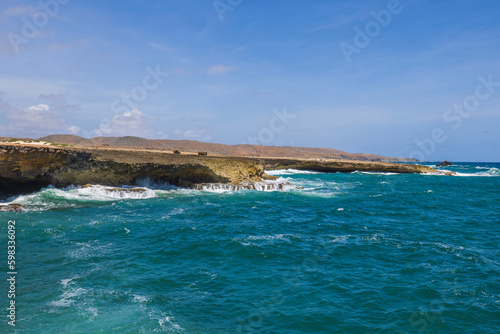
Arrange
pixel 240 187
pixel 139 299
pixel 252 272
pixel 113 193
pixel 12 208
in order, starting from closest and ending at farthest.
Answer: pixel 139 299
pixel 252 272
pixel 12 208
pixel 113 193
pixel 240 187

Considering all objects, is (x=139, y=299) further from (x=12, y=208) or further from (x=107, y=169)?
(x=107, y=169)

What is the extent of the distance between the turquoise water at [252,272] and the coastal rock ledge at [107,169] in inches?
270

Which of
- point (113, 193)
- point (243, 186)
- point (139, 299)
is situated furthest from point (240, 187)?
point (139, 299)

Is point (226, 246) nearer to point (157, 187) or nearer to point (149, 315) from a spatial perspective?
point (149, 315)

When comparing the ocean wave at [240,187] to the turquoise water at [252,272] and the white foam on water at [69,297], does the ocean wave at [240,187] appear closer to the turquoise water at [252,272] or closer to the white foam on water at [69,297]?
the turquoise water at [252,272]

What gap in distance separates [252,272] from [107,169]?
2272cm

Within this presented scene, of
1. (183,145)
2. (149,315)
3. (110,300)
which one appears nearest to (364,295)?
(149,315)

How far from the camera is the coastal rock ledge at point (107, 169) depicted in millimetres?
25016

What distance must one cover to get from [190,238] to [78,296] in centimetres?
629

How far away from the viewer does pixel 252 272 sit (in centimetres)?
1078

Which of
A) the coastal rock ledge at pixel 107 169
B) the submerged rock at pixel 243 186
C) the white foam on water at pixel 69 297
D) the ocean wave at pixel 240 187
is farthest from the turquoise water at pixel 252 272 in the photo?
the submerged rock at pixel 243 186

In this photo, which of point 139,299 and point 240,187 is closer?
point 139,299

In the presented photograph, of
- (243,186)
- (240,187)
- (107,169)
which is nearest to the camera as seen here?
(107,169)

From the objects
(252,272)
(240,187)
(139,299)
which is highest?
(240,187)
